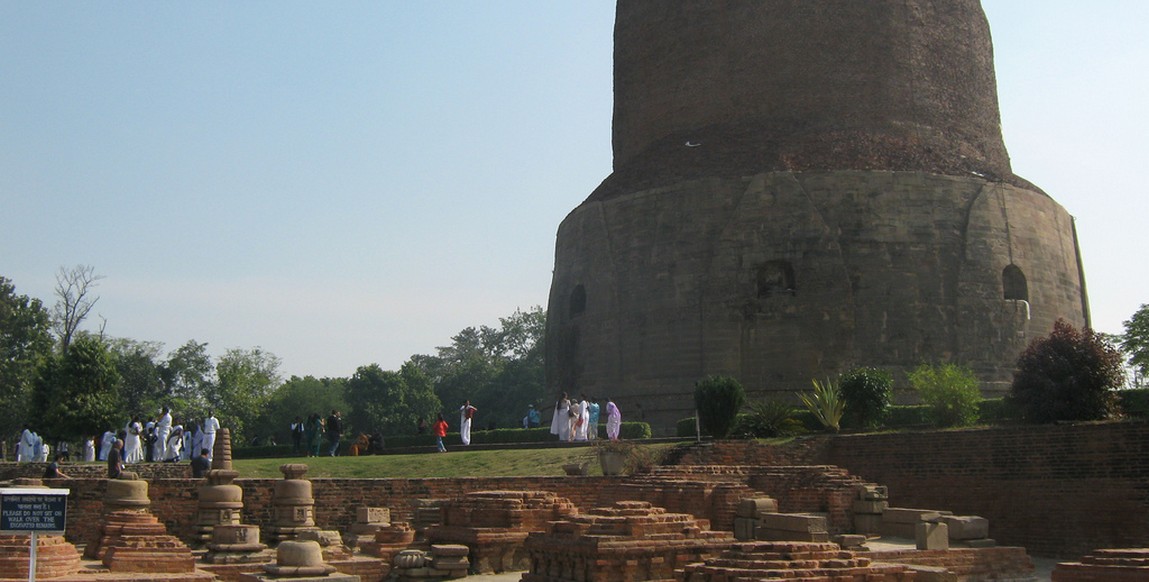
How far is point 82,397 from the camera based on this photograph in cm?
2094

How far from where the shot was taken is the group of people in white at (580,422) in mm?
19031

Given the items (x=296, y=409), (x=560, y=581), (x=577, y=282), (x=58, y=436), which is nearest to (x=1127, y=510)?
(x=560, y=581)

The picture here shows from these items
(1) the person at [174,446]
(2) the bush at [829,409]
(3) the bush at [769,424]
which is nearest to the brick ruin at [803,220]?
(2) the bush at [829,409]

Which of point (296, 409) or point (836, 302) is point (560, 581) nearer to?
point (836, 302)

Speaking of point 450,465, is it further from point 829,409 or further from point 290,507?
point 829,409

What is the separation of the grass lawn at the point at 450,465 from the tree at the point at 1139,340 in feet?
41.4

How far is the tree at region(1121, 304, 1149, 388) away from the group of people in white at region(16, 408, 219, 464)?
17.4m

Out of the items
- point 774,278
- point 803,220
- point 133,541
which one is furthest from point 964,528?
point 803,220

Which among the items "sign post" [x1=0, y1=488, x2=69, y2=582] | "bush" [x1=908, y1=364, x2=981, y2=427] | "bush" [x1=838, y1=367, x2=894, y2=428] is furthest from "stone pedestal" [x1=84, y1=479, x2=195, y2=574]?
"bush" [x1=908, y1=364, x2=981, y2=427]

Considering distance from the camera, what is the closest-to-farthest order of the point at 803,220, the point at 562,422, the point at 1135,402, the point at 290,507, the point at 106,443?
the point at 290,507
the point at 1135,402
the point at 562,422
the point at 106,443
the point at 803,220

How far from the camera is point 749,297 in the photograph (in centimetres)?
2070

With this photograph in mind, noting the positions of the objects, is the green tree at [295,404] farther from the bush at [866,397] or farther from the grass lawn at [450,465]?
the bush at [866,397]

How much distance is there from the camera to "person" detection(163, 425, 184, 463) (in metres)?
19.4

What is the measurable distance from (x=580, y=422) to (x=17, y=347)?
25918mm
